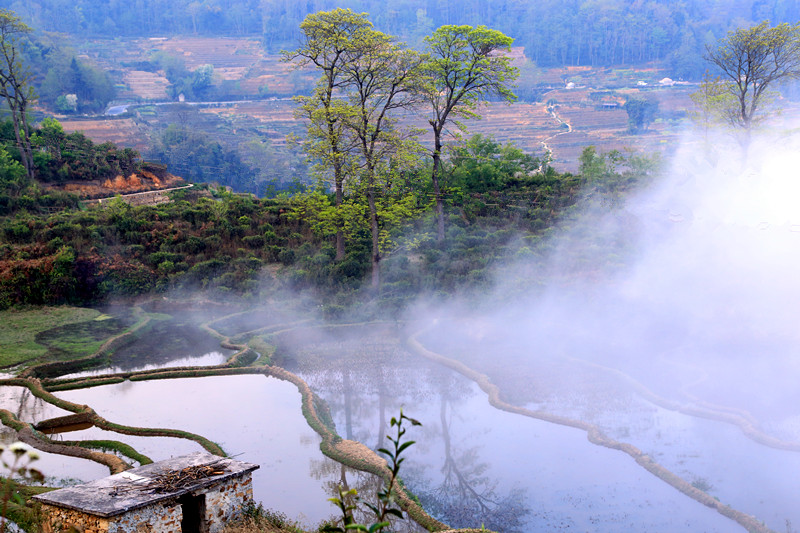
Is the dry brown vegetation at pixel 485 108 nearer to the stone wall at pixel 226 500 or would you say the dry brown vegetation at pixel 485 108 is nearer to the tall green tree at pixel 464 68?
the tall green tree at pixel 464 68

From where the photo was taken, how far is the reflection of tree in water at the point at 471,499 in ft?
35.0

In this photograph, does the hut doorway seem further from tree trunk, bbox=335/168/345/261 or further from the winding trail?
the winding trail

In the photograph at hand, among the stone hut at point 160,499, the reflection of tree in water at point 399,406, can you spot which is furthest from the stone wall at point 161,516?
the reflection of tree in water at point 399,406

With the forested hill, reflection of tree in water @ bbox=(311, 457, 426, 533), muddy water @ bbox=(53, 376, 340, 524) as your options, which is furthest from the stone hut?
the forested hill

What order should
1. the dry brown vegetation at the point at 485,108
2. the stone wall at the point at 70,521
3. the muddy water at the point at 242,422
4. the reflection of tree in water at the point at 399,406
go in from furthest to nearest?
the dry brown vegetation at the point at 485,108, the muddy water at the point at 242,422, the reflection of tree in water at the point at 399,406, the stone wall at the point at 70,521

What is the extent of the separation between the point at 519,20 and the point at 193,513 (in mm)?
90471

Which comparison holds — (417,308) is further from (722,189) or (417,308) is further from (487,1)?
(487,1)

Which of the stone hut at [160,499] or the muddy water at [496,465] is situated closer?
the stone hut at [160,499]

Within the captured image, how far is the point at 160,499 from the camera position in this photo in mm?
8977

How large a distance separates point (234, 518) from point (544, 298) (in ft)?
46.8

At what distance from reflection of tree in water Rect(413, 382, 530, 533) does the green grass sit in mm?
Result: 13266

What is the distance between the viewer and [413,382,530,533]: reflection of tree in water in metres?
10.7

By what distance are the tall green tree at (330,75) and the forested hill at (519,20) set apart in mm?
58062

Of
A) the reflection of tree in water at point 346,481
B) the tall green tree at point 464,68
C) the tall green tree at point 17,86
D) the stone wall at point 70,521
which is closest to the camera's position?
the stone wall at point 70,521
